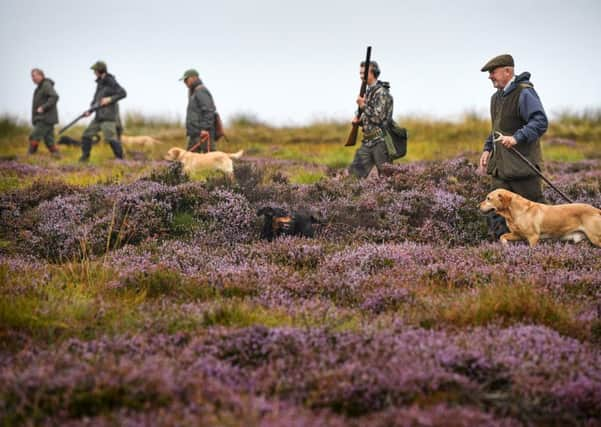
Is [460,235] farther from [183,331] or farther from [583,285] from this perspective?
[183,331]

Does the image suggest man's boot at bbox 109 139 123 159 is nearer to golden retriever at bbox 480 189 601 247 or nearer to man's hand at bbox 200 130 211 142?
man's hand at bbox 200 130 211 142

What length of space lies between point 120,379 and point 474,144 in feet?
75.9

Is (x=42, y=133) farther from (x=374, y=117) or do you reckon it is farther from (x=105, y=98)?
(x=374, y=117)

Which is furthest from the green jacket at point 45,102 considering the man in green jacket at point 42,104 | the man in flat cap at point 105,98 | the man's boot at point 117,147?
the man in flat cap at point 105,98

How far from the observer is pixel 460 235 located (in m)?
9.59

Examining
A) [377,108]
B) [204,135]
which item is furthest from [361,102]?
[204,135]

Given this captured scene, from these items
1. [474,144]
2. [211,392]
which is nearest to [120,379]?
[211,392]

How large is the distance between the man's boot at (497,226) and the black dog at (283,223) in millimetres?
2509

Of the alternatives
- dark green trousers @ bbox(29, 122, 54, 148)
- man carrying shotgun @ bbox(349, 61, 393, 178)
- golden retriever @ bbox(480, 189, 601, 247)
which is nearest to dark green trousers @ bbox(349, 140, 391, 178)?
man carrying shotgun @ bbox(349, 61, 393, 178)

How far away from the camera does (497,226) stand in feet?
31.0

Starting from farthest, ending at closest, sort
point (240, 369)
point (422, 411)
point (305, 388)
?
point (240, 369)
point (305, 388)
point (422, 411)

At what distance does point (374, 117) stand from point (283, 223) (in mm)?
3235

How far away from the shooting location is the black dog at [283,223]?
9031mm

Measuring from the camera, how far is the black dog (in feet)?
29.6
